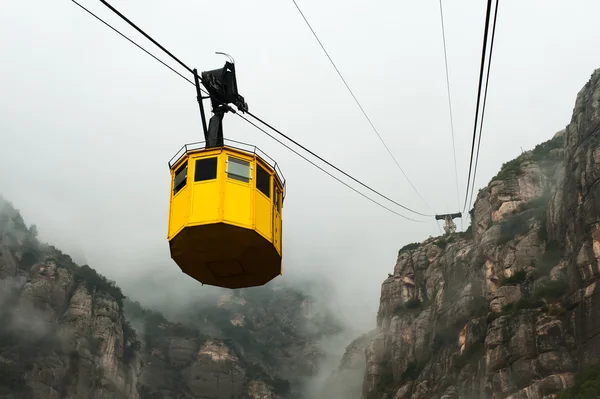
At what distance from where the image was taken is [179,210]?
17672 mm

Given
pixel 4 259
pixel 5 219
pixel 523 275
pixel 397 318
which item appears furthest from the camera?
pixel 5 219

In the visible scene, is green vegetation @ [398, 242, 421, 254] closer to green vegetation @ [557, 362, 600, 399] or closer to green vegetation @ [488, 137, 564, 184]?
green vegetation @ [488, 137, 564, 184]

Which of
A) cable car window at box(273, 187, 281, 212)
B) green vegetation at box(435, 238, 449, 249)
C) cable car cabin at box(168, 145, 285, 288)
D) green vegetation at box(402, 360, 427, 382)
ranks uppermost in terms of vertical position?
green vegetation at box(435, 238, 449, 249)

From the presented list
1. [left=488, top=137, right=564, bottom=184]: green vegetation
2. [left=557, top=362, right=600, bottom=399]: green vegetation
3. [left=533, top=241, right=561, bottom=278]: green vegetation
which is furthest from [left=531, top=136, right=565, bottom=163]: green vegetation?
[left=557, top=362, right=600, bottom=399]: green vegetation

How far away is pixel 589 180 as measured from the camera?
228 feet

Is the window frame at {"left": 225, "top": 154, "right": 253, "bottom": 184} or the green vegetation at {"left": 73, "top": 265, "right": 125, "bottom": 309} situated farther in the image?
the green vegetation at {"left": 73, "top": 265, "right": 125, "bottom": 309}

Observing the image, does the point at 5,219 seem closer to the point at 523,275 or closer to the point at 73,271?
the point at 73,271

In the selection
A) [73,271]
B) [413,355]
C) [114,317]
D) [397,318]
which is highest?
[73,271]

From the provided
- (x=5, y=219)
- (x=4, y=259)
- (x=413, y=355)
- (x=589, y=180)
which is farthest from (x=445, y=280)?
(x=5, y=219)

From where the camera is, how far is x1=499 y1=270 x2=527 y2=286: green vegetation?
81.3m

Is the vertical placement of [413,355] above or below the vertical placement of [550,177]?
below

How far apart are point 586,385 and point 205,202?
5094 cm

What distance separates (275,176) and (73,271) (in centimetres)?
13007

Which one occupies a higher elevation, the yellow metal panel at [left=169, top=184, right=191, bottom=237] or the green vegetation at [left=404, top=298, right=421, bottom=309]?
the green vegetation at [left=404, top=298, right=421, bottom=309]
